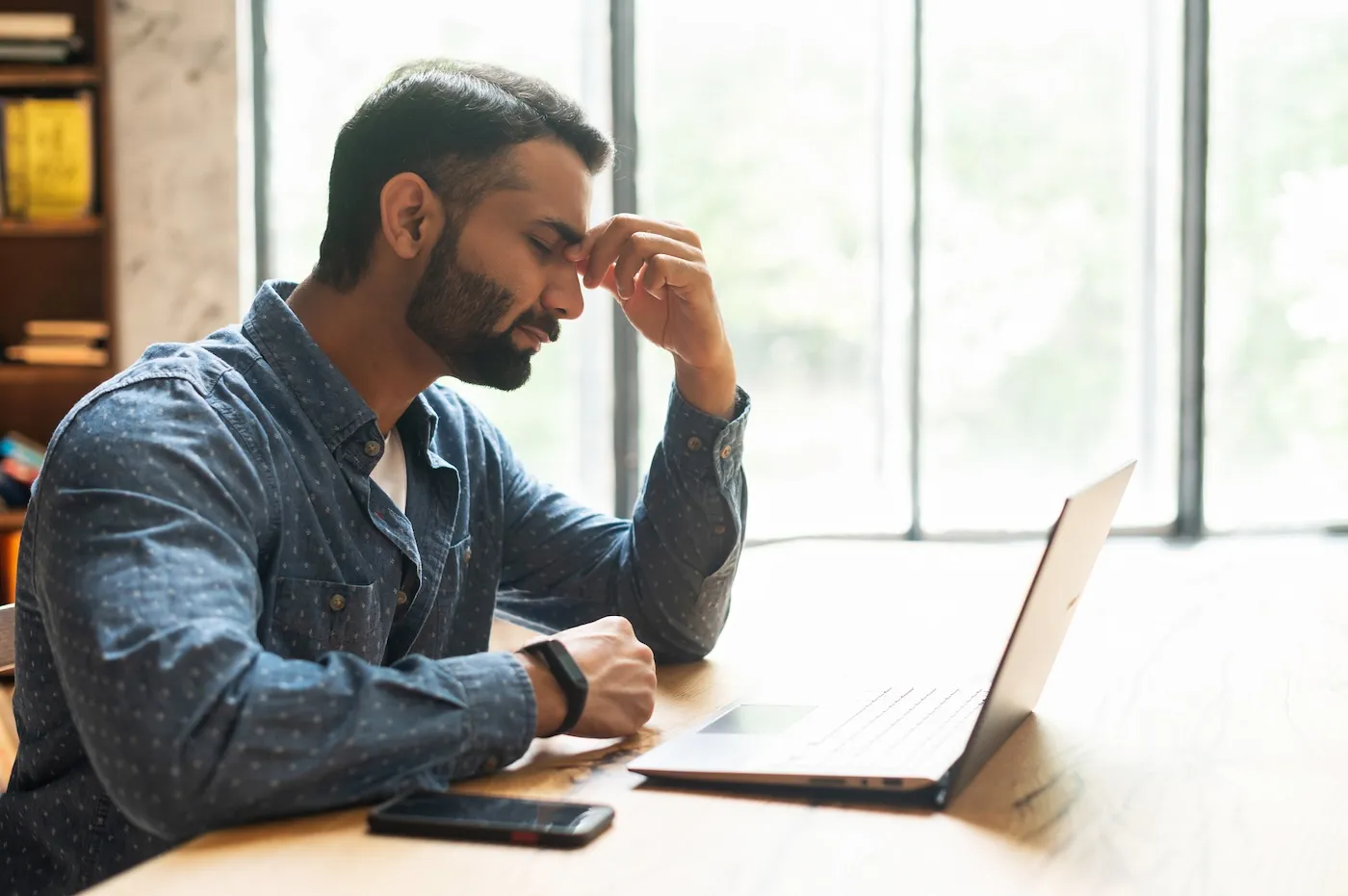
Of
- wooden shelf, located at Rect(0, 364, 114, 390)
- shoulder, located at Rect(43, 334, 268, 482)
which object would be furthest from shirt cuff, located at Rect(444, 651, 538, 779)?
wooden shelf, located at Rect(0, 364, 114, 390)

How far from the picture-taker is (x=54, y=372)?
3623 millimetres

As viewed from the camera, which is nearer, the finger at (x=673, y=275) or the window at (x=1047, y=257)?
the finger at (x=673, y=275)

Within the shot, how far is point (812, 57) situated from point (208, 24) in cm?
180

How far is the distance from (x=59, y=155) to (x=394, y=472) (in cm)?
264

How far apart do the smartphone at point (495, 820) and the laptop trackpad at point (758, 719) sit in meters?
0.23

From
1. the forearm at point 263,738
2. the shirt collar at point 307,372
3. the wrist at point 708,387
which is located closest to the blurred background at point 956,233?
the wrist at point 708,387

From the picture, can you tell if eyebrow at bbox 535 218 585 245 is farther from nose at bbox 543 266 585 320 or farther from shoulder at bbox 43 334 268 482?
shoulder at bbox 43 334 268 482

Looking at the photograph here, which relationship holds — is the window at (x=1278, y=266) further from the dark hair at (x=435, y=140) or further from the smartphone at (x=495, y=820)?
the smartphone at (x=495, y=820)

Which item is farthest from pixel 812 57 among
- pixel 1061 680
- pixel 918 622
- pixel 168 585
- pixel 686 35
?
pixel 168 585

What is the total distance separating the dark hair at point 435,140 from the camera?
1.42m

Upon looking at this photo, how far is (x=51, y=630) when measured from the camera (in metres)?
0.98

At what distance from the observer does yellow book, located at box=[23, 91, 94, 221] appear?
11.7 feet

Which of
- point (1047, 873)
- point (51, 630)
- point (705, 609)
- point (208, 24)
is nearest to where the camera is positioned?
point (1047, 873)

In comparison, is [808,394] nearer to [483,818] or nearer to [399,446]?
[399,446]
